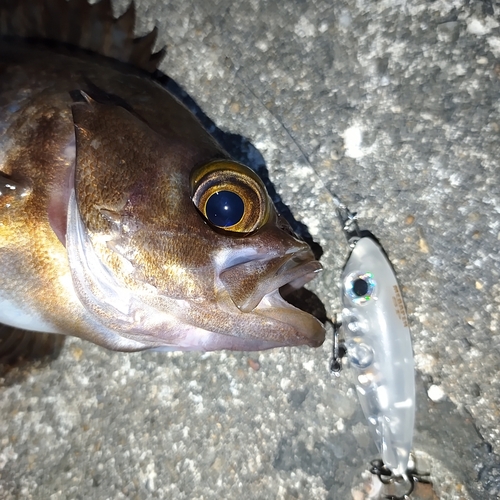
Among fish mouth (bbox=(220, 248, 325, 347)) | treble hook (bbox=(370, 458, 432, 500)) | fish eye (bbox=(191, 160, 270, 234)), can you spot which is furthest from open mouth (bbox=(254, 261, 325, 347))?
treble hook (bbox=(370, 458, 432, 500))

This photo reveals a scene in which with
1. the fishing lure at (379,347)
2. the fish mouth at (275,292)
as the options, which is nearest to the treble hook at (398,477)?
the fishing lure at (379,347)

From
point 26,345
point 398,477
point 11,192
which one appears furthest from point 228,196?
point 398,477

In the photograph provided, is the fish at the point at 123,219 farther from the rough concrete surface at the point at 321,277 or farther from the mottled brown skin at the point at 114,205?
the rough concrete surface at the point at 321,277

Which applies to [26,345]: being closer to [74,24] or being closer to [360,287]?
[74,24]

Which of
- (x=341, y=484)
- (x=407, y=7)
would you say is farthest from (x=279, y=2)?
(x=341, y=484)

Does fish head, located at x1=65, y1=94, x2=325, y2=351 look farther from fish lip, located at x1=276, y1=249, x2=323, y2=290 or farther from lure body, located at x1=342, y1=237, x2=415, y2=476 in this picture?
lure body, located at x1=342, y1=237, x2=415, y2=476

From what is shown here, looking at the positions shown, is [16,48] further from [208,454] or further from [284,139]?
[208,454]
